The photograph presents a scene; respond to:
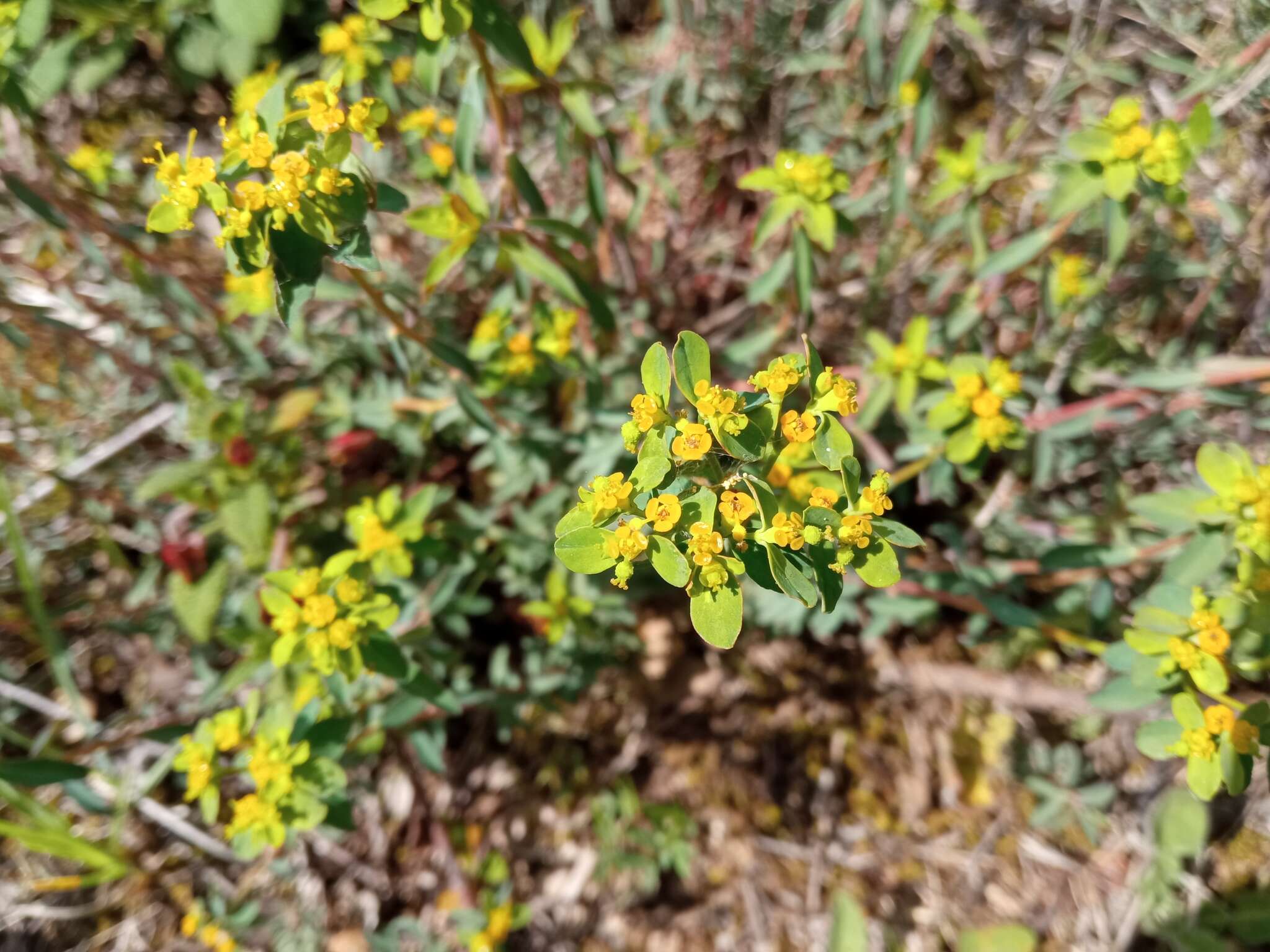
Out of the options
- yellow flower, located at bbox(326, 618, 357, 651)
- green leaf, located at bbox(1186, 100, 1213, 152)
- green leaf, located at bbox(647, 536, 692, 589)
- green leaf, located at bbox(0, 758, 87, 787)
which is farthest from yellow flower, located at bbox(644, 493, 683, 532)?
green leaf, located at bbox(0, 758, 87, 787)

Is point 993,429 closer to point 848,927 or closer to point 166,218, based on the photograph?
point 848,927

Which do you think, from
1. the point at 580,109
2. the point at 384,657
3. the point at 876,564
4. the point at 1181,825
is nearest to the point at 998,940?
the point at 1181,825

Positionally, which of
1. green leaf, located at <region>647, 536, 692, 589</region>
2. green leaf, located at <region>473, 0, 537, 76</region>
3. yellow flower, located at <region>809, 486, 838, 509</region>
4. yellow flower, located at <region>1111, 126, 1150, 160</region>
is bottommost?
yellow flower, located at <region>809, 486, 838, 509</region>

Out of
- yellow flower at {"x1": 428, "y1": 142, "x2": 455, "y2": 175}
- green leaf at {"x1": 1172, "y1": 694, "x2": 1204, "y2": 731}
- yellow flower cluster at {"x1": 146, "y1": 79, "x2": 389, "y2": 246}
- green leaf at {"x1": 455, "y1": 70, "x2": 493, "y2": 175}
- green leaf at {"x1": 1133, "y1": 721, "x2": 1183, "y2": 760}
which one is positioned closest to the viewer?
yellow flower cluster at {"x1": 146, "y1": 79, "x2": 389, "y2": 246}

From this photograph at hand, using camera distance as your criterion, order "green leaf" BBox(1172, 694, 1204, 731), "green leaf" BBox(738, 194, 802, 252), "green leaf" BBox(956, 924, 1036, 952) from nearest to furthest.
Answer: "green leaf" BBox(1172, 694, 1204, 731) → "green leaf" BBox(738, 194, 802, 252) → "green leaf" BBox(956, 924, 1036, 952)

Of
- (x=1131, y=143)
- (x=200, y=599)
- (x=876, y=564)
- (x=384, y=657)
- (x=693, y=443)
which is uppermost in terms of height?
(x=1131, y=143)

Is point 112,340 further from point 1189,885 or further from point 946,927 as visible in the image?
point 1189,885

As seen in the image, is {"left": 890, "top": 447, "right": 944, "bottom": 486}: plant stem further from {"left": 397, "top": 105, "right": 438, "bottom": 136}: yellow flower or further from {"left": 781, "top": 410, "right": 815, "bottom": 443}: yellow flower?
{"left": 397, "top": 105, "right": 438, "bottom": 136}: yellow flower

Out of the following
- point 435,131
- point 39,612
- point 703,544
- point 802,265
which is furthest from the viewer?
point 435,131
